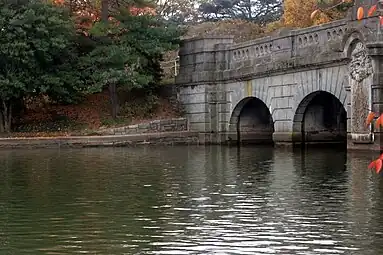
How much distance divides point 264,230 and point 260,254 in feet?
4.85

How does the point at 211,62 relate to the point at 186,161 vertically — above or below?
above

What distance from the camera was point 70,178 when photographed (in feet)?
51.5

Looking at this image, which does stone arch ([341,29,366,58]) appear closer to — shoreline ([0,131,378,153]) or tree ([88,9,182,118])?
shoreline ([0,131,378,153])

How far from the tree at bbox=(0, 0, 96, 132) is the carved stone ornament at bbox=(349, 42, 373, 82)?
1322 cm

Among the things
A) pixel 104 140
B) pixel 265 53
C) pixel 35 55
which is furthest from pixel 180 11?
pixel 265 53

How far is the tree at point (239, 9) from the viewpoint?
209ft

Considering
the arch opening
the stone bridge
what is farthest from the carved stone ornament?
the arch opening

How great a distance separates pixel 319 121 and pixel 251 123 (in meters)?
4.78

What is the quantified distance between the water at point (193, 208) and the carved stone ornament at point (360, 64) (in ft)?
9.54

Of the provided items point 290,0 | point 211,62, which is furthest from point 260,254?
point 290,0

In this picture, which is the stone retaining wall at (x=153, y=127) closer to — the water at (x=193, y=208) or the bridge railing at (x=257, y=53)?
the bridge railing at (x=257, y=53)

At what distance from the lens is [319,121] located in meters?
26.3

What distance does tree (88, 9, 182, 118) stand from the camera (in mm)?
31328

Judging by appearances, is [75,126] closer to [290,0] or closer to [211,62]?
[211,62]
